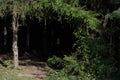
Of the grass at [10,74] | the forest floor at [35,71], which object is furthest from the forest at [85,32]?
the forest floor at [35,71]

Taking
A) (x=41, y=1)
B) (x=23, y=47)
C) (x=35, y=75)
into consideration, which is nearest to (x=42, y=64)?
(x=35, y=75)

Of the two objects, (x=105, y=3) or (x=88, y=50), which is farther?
(x=105, y=3)

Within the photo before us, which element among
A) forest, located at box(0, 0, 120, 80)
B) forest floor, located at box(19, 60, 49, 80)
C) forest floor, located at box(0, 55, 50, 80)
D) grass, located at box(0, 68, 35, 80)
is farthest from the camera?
forest floor, located at box(19, 60, 49, 80)

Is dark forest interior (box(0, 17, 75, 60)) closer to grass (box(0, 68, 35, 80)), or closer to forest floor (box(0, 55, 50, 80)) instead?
forest floor (box(0, 55, 50, 80))

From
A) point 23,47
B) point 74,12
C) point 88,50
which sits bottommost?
point 23,47

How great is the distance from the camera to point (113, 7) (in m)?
14.9

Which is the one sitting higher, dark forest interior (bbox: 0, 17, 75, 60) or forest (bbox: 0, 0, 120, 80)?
forest (bbox: 0, 0, 120, 80)

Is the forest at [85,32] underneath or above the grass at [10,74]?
above

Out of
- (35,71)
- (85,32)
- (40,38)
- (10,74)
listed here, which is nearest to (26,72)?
(35,71)

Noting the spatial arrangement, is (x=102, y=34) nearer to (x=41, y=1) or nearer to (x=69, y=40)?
(x=41, y=1)

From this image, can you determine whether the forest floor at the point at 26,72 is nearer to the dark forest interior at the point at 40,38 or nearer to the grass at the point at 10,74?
the grass at the point at 10,74

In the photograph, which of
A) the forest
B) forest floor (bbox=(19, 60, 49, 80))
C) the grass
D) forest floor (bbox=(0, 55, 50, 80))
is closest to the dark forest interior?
A: forest floor (bbox=(19, 60, 49, 80))

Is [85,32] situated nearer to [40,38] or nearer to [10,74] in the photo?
[10,74]

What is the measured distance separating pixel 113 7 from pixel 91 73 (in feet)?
9.65
